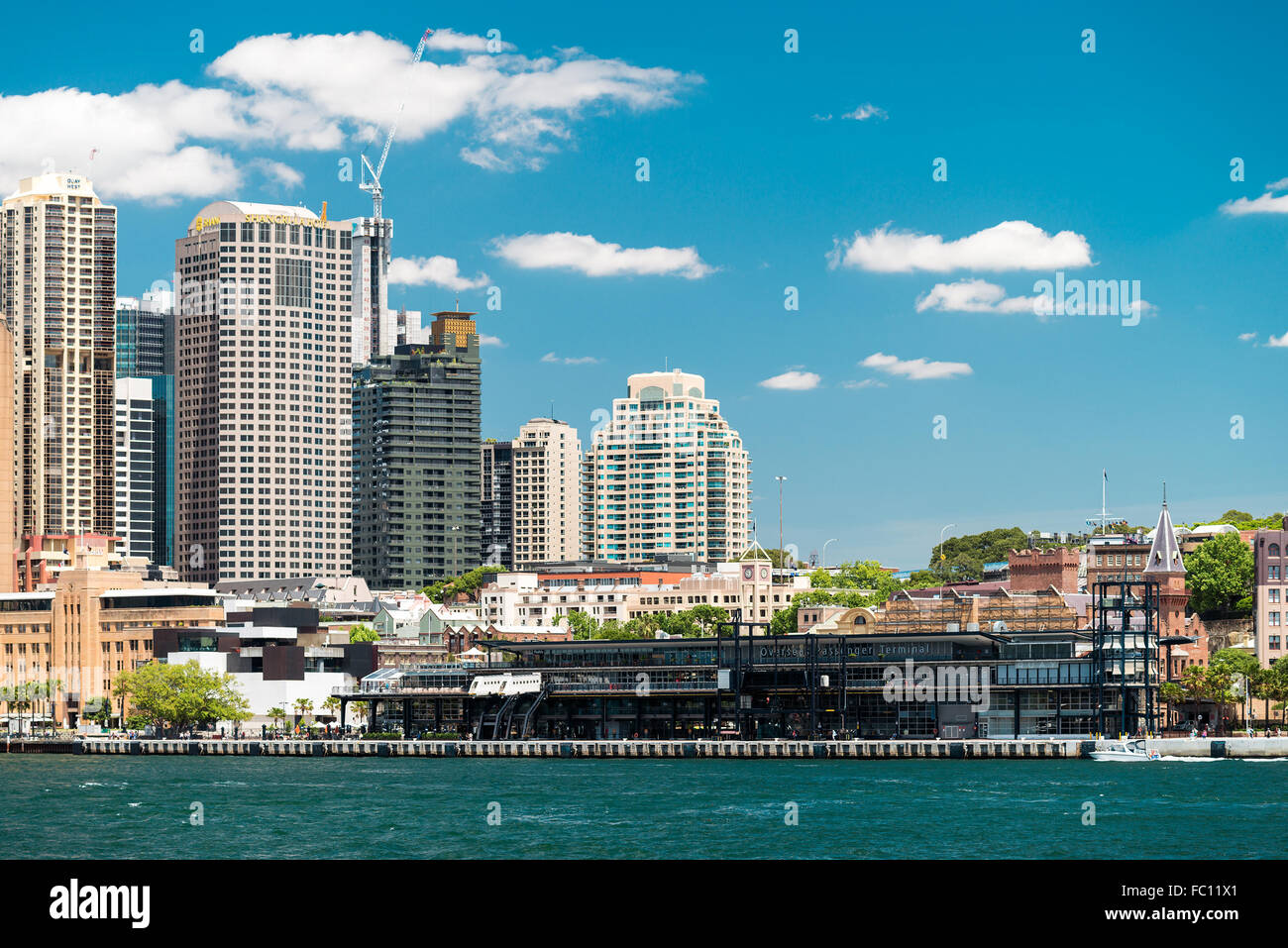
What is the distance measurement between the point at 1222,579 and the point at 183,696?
352 ft

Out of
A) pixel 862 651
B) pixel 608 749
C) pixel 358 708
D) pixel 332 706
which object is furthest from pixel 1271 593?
pixel 332 706

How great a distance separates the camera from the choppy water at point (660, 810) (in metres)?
70.4

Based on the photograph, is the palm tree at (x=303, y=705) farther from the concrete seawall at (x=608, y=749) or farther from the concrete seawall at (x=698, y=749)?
the concrete seawall at (x=608, y=749)

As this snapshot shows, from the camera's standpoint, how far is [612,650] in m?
157

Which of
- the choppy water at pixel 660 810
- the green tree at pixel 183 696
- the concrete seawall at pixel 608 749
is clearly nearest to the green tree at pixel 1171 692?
the concrete seawall at pixel 608 749

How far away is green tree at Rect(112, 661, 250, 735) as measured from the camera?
162125 mm

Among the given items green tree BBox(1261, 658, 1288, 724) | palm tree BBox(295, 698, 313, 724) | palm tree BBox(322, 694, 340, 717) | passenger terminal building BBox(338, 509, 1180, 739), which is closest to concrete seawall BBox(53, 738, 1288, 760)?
passenger terminal building BBox(338, 509, 1180, 739)

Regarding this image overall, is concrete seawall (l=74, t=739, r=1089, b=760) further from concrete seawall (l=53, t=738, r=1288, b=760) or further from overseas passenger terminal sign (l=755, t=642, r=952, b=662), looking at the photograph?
overseas passenger terminal sign (l=755, t=642, r=952, b=662)

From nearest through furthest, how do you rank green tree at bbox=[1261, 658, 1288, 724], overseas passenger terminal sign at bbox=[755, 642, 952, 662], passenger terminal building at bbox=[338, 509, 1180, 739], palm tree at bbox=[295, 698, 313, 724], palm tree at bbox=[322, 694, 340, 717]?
passenger terminal building at bbox=[338, 509, 1180, 739] < overseas passenger terminal sign at bbox=[755, 642, 952, 662] < green tree at bbox=[1261, 658, 1288, 724] < palm tree at bbox=[295, 698, 313, 724] < palm tree at bbox=[322, 694, 340, 717]

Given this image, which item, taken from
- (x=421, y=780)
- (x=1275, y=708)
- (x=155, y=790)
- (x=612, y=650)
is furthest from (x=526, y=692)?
(x=1275, y=708)

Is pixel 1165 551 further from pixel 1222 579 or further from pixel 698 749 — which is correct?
pixel 698 749

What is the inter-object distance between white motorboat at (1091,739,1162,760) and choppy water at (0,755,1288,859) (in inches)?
144
